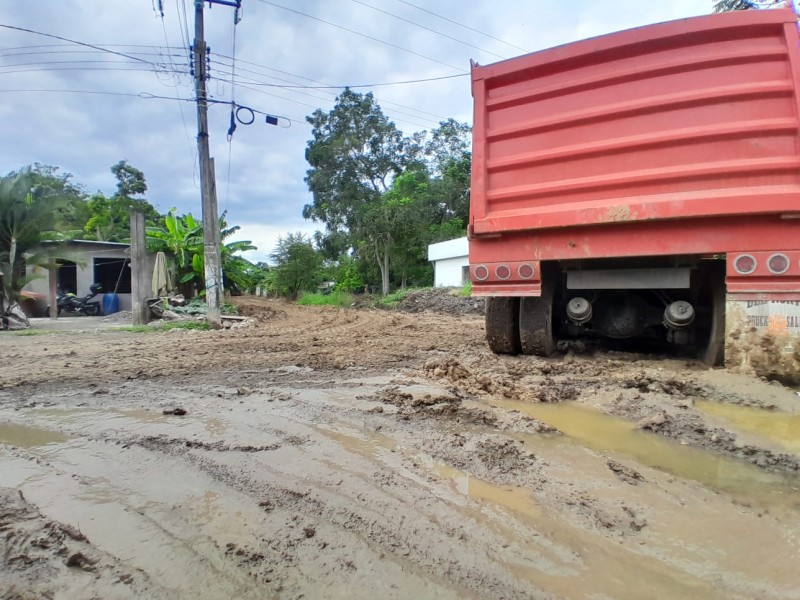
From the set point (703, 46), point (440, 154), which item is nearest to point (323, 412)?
point (703, 46)

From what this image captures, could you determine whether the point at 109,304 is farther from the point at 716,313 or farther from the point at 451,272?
the point at 716,313

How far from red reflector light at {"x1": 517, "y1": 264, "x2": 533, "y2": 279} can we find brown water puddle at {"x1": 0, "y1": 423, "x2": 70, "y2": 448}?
3.49 m

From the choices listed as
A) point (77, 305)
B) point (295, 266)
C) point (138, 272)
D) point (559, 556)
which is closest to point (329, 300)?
point (295, 266)

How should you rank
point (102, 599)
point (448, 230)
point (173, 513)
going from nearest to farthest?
point (102, 599) → point (173, 513) → point (448, 230)

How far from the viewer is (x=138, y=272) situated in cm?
1203

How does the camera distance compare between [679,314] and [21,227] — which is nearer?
[679,314]

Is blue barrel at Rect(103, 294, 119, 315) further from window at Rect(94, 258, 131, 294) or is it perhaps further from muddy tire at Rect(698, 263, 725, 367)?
muddy tire at Rect(698, 263, 725, 367)

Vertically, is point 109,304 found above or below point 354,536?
above

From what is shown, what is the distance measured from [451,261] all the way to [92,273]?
620 inches

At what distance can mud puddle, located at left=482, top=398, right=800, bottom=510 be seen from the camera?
200cm

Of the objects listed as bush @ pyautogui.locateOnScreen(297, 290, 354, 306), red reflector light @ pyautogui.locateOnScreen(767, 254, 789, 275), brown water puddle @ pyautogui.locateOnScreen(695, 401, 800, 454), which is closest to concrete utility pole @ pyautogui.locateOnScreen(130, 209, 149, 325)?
bush @ pyautogui.locateOnScreen(297, 290, 354, 306)

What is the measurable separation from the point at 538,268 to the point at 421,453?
2346 millimetres

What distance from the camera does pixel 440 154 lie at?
36062 mm

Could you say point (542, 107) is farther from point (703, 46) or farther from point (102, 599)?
point (102, 599)
